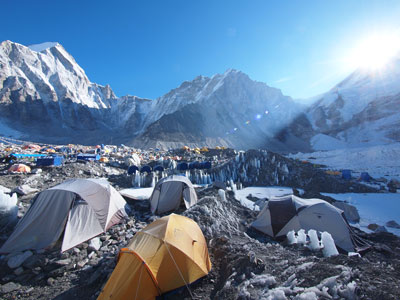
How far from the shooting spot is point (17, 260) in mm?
5348

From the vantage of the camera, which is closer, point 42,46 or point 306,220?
point 306,220

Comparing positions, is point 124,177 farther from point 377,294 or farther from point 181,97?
point 181,97

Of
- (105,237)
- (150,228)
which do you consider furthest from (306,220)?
(105,237)

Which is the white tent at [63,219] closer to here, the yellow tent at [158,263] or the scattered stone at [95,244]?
the scattered stone at [95,244]

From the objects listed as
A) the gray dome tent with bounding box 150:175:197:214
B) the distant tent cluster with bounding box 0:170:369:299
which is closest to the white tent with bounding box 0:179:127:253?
the distant tent cluster with bounding box 0:170:369:299

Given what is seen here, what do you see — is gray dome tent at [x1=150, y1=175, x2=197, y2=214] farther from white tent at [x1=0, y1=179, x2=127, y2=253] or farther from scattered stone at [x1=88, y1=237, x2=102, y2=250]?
scattered stone at [x1=88, y1=237, x2=102, y2=250]

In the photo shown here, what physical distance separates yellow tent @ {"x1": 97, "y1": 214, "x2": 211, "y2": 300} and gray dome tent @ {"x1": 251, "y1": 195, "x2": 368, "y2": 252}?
439 centimetres

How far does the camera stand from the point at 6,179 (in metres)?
14.3

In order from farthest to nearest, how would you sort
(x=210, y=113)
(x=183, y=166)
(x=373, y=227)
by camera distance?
(x=210, y=113) → (x=183, y=166) → (x=373, y=227)

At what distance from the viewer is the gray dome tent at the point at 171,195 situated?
9.94 metres

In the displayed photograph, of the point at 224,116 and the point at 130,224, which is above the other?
the point at 224,116

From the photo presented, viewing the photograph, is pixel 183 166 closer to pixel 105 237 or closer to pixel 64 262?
pixel 105 237

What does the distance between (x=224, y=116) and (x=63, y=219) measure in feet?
292

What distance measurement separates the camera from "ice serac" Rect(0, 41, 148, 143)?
269 ft
